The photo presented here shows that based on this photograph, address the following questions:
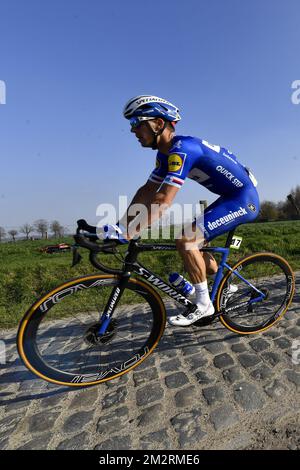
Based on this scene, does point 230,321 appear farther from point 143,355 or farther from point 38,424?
point 38,424

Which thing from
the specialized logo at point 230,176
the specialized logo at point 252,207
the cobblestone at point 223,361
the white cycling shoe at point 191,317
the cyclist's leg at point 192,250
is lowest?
the cobblestone at point 223,361

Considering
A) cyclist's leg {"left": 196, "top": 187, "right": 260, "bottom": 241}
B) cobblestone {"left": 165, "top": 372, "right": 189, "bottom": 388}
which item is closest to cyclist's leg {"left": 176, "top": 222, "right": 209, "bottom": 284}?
cyclist's leg {"left": 196, "top": 187, "right": 260, "bottom": 241}

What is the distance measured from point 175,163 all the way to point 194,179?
73 cm

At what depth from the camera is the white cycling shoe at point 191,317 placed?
10.5 feet

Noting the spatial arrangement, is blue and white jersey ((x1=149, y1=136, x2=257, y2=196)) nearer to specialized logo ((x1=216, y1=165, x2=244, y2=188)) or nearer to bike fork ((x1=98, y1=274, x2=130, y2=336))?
specialized logo ((x1=216, y1=165, x2=244, y2=188))

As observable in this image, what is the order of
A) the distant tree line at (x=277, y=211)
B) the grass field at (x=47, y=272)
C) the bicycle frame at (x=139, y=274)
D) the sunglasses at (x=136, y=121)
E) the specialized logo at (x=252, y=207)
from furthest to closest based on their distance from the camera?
the distant tree line at (x=277, y=211) < the grass field at (x=47, y=272) < the specialized logo at (x=252, y=207) < the sunglasses at (x=136, y=121) < the bicycle frame at (x=139, y=274)

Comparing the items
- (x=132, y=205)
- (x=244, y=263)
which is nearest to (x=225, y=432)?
(x=244, y=263)

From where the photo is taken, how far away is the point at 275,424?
2182 millimetres

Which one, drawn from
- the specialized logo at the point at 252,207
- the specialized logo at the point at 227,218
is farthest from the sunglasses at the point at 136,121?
the specialized logo at the point at 252,207

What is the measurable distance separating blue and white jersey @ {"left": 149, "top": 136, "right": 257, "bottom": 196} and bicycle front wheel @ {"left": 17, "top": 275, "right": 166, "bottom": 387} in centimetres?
131

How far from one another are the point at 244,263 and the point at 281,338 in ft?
3.60

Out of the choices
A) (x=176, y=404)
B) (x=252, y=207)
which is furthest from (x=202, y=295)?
(x=252, y=207)

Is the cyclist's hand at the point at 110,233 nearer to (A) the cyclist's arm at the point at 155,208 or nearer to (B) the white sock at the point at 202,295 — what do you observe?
(A) the cyclist's arm at the point at 155,208

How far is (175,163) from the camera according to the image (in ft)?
8.99
